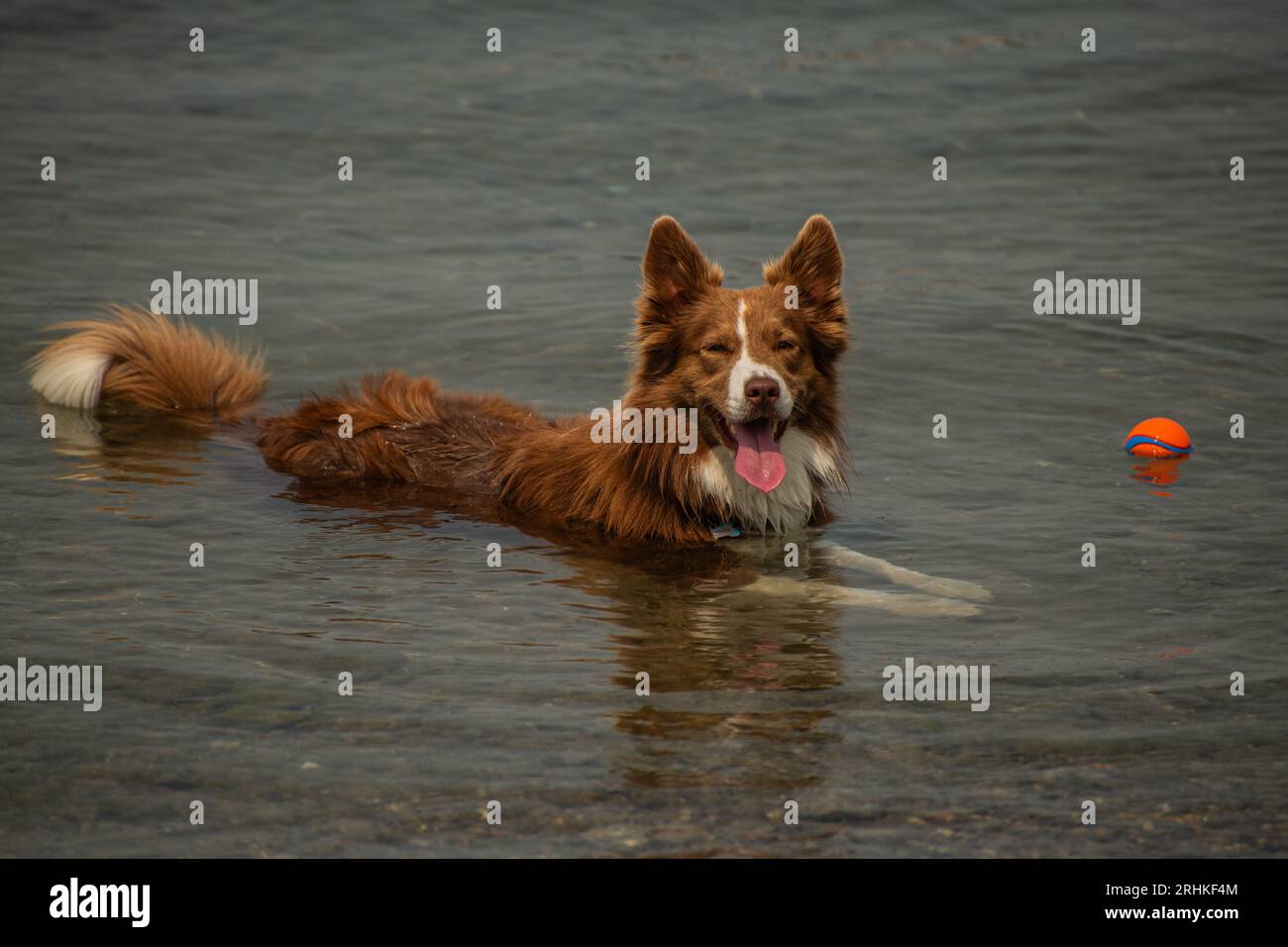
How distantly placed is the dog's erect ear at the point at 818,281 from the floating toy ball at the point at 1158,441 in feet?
8.88

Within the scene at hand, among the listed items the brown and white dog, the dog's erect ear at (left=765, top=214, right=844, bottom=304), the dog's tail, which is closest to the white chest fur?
the brown and white dog

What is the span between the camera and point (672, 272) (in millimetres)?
8336

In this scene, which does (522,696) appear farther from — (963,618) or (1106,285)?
(1106,285)

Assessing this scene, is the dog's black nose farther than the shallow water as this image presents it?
Yes

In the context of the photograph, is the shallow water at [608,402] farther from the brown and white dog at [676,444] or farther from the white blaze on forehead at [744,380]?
the white blaze on forehead at [744,380]

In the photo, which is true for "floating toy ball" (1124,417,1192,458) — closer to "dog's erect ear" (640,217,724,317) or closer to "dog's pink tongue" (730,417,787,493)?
"dog's pink tongue" (730,417,787,493)

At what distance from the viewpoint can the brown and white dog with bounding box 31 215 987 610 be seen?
321 inches

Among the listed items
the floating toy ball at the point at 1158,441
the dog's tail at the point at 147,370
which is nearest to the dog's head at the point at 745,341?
the floating toy ball at the point at 1158,441

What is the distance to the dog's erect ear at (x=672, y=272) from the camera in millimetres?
8234

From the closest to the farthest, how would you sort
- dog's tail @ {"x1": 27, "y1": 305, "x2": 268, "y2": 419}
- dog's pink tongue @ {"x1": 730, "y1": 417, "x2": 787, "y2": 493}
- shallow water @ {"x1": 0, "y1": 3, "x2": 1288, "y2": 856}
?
1. shallow water @ {"x1": 0, "y1": 3, "x2": 1288, "y2": 856}
2. dog's pink tongue @ {"x1": 730, "y1": 417, "x2": 787, "y2": 493}
3. dog's tail @ {"x1": 27, "y1": 305, "x2": 268, "y2": 419}

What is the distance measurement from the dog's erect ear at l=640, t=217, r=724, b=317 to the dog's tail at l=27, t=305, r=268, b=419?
3.24 metres

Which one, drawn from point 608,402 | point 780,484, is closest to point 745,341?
point 780,484
